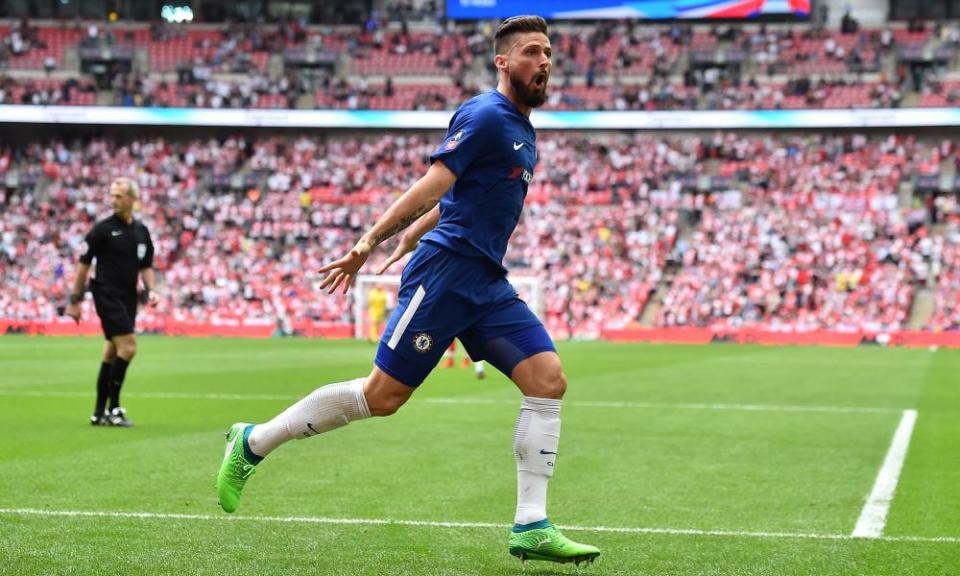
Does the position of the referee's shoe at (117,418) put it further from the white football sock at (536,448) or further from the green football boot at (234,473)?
the white football sock at (536,448)

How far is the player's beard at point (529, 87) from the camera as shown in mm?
5809

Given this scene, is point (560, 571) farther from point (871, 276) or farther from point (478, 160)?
point (871, 276)

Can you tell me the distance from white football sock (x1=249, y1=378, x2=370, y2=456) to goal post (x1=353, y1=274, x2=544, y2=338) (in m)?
30.5

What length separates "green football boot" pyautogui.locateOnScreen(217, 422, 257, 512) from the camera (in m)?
6.06

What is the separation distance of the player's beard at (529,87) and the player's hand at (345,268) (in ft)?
3.64

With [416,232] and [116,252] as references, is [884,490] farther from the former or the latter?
[116,252]

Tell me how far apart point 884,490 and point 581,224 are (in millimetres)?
37157

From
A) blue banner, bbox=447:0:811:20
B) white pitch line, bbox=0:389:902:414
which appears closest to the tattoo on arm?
white pitch line, bbox=0:389:902:414

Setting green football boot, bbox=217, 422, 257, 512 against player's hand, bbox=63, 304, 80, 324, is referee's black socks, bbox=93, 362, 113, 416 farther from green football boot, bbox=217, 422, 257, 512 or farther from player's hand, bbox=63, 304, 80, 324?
green football boot, bbox=217, 422, 257, 512

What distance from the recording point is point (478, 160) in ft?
18.6

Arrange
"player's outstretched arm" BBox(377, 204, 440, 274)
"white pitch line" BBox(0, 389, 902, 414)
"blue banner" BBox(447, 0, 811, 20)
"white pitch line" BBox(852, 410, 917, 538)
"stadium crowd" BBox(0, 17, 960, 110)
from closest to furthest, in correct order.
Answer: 1. "player's outstretched arm" BBox(377, 204, 440, 274)
2. "white pitch line" BBox(852, 410, 917, 538)
3. "white pitch line" BBox(0, 389, 902, 414)
4. "stadium crowd" BBox(0, 17, 960, 110)
5. "blue banner" BBox(447, 0, 811, 20)

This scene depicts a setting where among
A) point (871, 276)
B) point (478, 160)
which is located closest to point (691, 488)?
point (478, 160)

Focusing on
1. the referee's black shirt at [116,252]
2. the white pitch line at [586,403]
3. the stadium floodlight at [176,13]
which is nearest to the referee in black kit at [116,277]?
the referee's black shirt at [116,252]

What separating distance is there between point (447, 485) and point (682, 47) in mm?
47593
